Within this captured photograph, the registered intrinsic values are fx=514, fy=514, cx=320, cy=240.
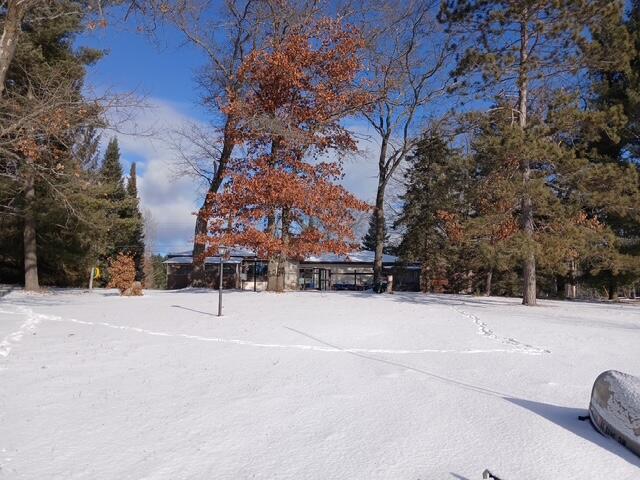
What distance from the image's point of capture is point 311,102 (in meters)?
19.3

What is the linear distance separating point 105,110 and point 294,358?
18.4 ft

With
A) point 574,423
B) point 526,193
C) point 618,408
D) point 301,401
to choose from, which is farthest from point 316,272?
point 618,408

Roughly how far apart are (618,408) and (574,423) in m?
0.56

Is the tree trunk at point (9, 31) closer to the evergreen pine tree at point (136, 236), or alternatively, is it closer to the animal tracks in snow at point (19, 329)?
the animal tracks in snow at point (19, 329)

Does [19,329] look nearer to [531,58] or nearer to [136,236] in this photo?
[531,58]

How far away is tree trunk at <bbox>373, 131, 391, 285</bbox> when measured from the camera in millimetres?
24812

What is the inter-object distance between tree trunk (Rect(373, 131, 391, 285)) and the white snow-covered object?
64.5 feet

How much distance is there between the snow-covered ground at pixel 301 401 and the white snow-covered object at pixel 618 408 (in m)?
0.11

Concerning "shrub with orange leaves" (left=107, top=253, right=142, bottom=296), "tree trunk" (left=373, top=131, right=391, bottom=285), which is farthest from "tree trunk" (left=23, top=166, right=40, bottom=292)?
"tree trunk" (left=373, top=131, right=391, bottom=285)

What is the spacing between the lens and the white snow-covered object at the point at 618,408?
12.5 feet

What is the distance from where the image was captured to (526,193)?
14578 mm

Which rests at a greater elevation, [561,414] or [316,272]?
[316,272]

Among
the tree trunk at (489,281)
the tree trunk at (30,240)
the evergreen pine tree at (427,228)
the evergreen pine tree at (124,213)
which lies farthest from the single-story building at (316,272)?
the tree trunk at (30,240)

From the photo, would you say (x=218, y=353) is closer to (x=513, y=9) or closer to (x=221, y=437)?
(x=221, y=437)
